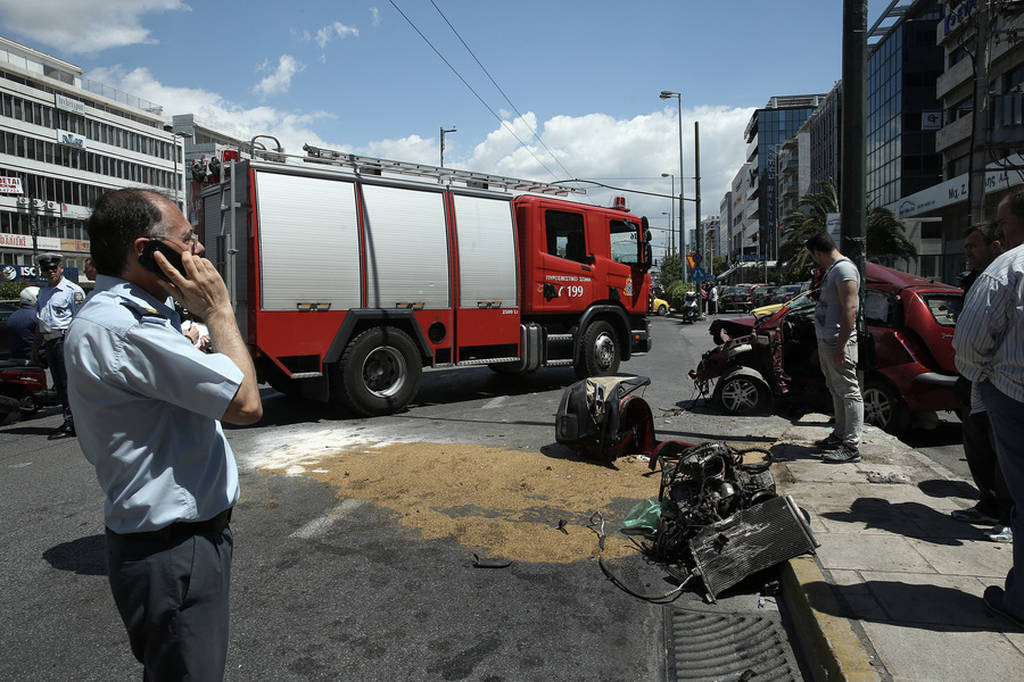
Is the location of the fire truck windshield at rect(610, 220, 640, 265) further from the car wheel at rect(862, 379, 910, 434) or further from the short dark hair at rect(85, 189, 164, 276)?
the short dark hair at rect(85, 189, 164, 276)

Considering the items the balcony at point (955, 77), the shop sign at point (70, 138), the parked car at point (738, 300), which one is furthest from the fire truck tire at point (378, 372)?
the shop sign at point (70, 138)

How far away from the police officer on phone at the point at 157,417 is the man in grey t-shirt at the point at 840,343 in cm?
531

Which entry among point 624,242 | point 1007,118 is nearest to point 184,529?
point 624,242

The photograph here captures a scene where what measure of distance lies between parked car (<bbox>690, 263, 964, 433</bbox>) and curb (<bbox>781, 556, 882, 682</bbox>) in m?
3.27

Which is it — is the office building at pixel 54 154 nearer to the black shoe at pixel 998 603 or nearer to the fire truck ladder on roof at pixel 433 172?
the fire truck ladder on roof at pixel 433 172

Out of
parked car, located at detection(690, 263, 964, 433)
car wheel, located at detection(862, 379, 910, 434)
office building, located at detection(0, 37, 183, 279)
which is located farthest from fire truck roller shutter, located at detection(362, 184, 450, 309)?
office building, located at detection(0, 37, 183, 279)

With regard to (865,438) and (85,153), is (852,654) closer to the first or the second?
(865,438)

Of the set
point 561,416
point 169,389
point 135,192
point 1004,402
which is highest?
point 135,192

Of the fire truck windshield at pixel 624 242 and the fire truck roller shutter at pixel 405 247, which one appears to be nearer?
the fire truck roller shutter at pixel 405 247

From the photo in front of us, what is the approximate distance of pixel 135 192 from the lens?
1.85 meters

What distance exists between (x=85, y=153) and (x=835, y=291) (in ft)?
255

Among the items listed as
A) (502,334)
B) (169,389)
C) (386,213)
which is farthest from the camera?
(502,334)

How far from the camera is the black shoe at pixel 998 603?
3.02 meters

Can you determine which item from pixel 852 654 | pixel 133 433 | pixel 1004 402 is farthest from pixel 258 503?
pixel 1004 402
